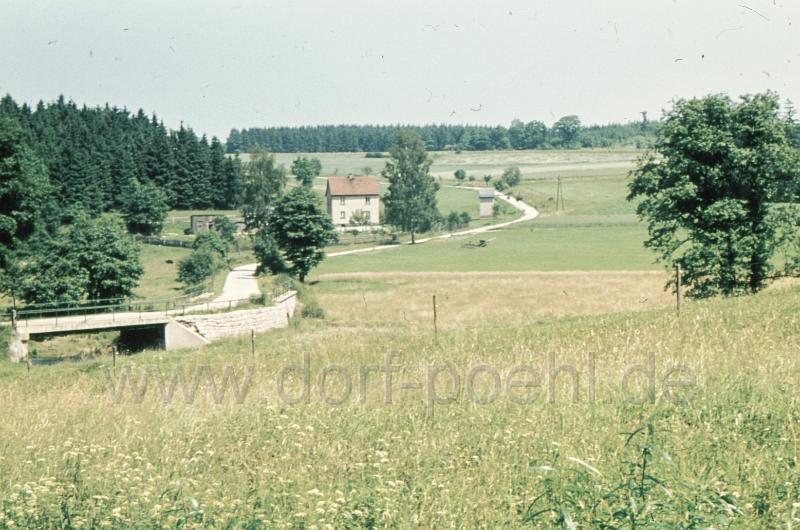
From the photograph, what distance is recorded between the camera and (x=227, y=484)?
5559 mm

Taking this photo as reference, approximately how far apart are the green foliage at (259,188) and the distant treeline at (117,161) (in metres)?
17.6

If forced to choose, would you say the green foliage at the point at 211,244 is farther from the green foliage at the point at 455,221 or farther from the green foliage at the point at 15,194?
the green foliage at the point at 455,221

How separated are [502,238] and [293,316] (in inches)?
1826

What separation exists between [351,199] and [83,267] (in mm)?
71125

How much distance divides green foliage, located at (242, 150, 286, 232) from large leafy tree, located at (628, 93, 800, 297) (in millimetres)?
69787

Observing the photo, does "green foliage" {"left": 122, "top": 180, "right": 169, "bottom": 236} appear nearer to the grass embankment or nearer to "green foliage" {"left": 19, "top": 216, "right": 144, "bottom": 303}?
"green foliage" {"left": 19, "top": 216, "right": 144, "bottom": 303}

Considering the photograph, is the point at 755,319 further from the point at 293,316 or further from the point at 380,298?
the point at 380,298

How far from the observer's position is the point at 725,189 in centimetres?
3259

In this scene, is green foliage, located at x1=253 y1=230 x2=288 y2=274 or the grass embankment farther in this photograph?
green foliage, located at x1=253 y1=230 x2=288 y2=274

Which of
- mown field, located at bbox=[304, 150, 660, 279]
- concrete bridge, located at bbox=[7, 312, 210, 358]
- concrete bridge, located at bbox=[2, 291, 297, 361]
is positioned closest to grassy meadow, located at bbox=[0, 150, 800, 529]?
concrete bridge, located at bbox=[7, 312, 210, 358]

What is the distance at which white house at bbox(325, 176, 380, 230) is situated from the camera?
387 feet

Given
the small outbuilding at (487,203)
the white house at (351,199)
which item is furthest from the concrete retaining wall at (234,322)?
the small outbuilding at (487,203)

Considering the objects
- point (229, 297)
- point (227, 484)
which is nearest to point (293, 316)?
point (229, 297)

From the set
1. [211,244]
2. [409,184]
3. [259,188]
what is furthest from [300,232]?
[409,184]
